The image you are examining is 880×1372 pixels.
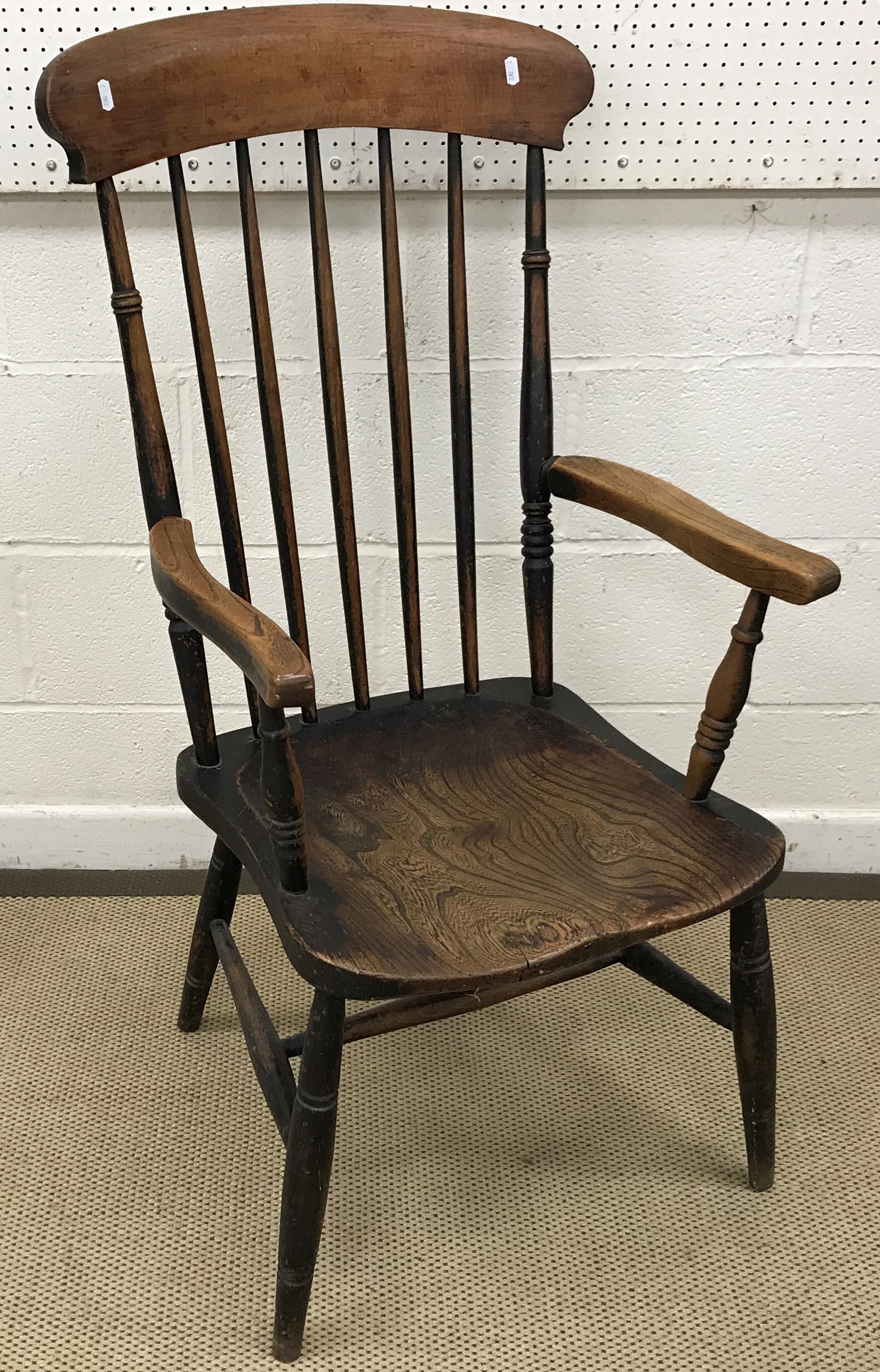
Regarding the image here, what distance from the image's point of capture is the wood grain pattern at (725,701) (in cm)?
103

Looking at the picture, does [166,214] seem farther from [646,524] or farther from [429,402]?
[646,524]

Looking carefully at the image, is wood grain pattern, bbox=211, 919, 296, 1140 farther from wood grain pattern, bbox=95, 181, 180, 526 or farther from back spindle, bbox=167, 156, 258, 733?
wood grain pattern, bbox=95, 181, 180, 526

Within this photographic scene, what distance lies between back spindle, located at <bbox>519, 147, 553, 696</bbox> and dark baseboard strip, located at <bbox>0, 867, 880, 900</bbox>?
2.11ft

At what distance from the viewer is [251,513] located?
4.91ft

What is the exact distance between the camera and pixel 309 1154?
3.26 ft

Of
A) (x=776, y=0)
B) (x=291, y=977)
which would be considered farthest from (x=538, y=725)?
(x=776, y=0)

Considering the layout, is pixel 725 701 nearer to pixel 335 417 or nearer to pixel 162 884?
pixel 335 417

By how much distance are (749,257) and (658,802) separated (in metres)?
0.70

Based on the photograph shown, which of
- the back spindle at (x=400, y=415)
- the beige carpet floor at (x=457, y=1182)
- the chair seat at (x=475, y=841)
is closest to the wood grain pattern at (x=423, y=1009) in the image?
the chair seat at (x=475, y=841)

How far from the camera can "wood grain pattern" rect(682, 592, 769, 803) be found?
1032 mm

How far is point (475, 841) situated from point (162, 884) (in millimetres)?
780

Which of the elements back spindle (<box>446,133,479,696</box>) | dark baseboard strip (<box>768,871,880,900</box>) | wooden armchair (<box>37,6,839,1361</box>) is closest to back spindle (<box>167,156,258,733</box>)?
wooden armchair (<box>37,6,839,1361</box>)

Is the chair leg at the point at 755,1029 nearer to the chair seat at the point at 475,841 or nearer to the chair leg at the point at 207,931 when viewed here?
the chair seat at the point at 475,841

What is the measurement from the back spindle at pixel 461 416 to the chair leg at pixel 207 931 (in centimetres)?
33
